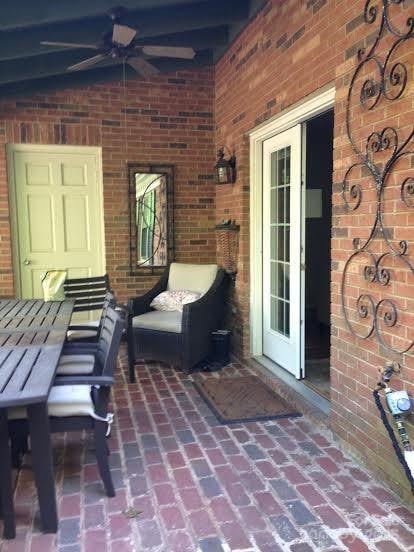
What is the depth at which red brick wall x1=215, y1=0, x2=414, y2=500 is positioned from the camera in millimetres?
2188

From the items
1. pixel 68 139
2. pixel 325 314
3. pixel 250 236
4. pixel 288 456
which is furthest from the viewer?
pixel 325 314

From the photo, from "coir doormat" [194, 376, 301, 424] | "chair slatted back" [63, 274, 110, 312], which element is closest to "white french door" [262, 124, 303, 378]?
"coir doormat" [194, 376, 301, 424]

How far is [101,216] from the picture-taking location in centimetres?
527

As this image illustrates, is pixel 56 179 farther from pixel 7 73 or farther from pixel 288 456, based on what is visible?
pixel 288 456

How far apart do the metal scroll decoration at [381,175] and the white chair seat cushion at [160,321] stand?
6.26 ft

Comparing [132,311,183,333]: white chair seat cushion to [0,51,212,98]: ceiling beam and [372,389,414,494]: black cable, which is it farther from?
[0,51,212,98]: ceiling beam

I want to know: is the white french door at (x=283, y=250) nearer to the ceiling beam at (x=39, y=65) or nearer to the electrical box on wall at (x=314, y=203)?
the electrical box on wall at (x=314, y=203)

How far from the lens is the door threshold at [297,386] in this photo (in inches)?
125

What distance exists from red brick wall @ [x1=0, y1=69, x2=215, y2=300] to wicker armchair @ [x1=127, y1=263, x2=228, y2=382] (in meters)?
0.82

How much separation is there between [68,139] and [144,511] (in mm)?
3971

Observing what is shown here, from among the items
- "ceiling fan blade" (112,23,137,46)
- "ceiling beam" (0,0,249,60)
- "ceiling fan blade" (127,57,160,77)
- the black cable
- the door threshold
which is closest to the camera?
the black cable

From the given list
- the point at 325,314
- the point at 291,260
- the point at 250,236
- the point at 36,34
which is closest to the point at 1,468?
the point at 291,260

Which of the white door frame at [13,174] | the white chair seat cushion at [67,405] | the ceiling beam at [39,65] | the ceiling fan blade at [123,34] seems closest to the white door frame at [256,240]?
the ceiling fan blade at [123,34]

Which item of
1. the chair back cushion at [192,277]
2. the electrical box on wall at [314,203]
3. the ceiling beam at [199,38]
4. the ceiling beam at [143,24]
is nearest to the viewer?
the ceiling beam at [143,24]
